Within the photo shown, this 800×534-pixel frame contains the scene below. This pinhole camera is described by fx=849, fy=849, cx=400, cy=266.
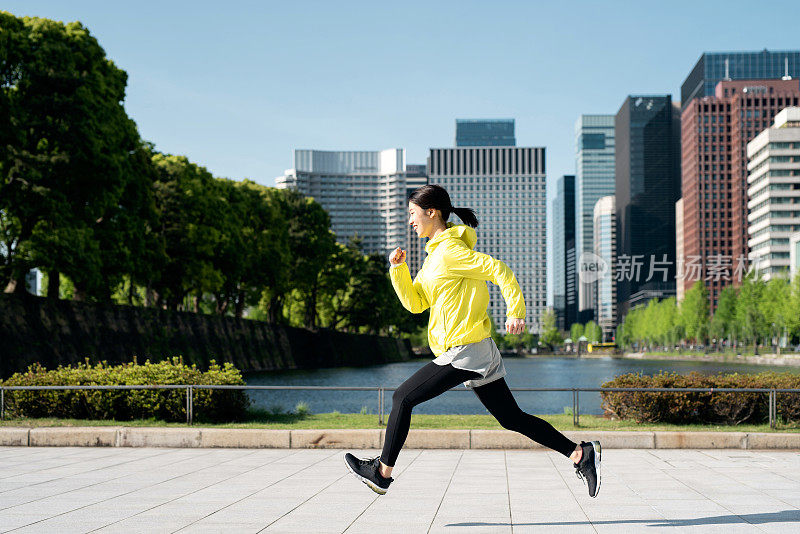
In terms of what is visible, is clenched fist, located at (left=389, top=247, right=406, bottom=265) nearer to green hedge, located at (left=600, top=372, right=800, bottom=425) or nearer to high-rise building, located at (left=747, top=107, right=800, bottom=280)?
green hedge, located at (left=600, top=372, right=800, bottom=425)

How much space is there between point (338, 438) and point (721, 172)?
536 ft

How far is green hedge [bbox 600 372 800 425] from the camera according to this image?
42.4ft

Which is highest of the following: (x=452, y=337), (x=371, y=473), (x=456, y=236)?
(x=456, y=236)

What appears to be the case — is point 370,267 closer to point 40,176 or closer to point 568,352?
point 40,176

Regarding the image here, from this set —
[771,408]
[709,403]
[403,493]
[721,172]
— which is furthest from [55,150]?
[721,172]

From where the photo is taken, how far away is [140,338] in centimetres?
3916

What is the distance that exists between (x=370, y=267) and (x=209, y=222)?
38.6m

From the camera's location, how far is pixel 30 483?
820 cm

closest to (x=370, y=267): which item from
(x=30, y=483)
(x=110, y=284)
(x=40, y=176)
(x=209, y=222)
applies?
(x=209, y=222)

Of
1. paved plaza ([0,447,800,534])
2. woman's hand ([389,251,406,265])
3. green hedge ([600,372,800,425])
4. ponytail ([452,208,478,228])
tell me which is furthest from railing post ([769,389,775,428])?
woman's hand ([389,251,406,265])

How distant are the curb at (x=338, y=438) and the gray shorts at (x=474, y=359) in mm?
5595

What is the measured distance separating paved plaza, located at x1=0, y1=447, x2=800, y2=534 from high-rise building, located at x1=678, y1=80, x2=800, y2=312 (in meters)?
154

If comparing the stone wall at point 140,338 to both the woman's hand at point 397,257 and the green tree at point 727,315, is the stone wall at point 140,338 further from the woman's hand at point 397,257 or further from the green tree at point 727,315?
the green tree at point 727,315

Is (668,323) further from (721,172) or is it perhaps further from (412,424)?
(412,424)
